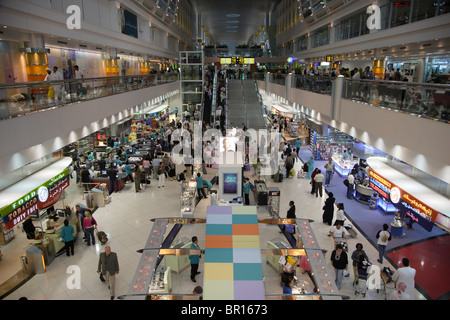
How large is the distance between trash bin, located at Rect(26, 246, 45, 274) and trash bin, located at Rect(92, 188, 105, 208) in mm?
4455

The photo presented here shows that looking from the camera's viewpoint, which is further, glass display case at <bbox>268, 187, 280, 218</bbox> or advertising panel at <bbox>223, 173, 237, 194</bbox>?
advertising panel at <bbox>223, 173, 237, 194</bbox>

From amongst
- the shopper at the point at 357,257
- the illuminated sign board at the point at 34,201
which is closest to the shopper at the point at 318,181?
the shopper at the point at 357,257

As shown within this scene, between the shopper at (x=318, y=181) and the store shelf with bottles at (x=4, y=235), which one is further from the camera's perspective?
the shopper at (x=318, y=181)

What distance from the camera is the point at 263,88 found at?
97.1ft

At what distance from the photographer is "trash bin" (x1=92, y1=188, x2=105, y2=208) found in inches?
508

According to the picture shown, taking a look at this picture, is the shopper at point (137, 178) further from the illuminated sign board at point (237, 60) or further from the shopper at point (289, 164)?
the illuminated sign board at point (237, 60)

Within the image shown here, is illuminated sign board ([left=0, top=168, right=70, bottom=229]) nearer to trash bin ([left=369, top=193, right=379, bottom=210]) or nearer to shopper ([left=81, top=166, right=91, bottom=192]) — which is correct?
shopper ([left=81, top=166, right=91, bottom=192])

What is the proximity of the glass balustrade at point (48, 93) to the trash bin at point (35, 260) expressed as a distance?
12.2ft

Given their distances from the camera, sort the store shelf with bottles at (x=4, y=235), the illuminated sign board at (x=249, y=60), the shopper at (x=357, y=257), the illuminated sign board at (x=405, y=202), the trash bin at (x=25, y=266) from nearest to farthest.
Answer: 1. the shopper at (x=357, y=257)
2. the trash bin at (x=25, y=266)
3. the illuminated sign board at (x=405, y=202)
4. the store shelf with bottles at (x=4, y=235)
5. the illuminated sign board at (x=249, y=60)

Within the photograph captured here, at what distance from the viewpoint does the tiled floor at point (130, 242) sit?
791 cm

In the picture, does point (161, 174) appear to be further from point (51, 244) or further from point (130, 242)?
point (51, 244)

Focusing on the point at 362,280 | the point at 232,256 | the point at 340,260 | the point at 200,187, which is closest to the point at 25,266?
the point at 232,256

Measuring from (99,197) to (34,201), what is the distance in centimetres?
290

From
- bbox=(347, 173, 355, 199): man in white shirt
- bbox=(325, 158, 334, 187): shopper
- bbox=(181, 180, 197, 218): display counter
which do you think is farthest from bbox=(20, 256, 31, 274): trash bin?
bbox=(325, 158, 334, 187): shopper
